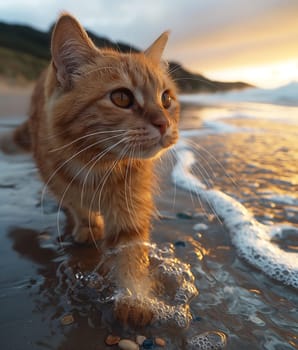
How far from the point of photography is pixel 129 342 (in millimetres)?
1725

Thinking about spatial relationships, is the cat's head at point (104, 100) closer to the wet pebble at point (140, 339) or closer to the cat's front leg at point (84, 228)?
the cat's front leg at point (84, 228)

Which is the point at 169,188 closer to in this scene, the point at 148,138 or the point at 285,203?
the point at 285,203

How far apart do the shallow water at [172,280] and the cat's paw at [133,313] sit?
1.7 inches

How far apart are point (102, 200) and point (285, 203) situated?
176 cm

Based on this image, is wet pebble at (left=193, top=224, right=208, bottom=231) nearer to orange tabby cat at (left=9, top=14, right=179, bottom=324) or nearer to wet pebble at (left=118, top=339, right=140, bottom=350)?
orange tabby cat at (left=9, top=14, right=179, bottom=324)

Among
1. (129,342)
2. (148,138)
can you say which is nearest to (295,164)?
(148,138)

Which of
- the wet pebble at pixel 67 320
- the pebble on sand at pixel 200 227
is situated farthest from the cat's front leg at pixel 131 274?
the pebble on sand at pixel 200 227

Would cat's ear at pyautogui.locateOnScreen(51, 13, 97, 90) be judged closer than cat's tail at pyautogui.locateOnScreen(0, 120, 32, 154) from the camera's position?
Yes

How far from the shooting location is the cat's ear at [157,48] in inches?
107

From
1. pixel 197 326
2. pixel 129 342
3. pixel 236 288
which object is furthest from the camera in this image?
pixel 236 288

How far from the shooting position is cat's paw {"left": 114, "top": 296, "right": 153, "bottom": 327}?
6.08 feet

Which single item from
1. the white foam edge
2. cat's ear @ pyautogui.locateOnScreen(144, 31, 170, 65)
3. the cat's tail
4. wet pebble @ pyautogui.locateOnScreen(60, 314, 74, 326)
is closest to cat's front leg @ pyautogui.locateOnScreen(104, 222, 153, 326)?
wet pebble @ pyautogui.locateOnScreen(60, 314, 74, 326)

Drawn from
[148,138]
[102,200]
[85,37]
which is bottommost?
[102,200]

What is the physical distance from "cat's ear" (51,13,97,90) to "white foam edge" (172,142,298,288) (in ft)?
4.93
